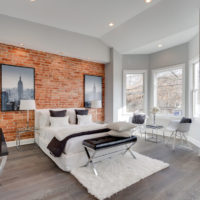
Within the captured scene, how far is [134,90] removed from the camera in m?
5.99

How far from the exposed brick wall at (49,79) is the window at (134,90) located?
1292mm

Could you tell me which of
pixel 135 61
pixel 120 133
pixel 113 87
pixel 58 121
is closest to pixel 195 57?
pixel 135 61

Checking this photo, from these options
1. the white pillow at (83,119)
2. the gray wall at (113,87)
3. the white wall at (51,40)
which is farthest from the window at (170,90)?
the white pillow at (83,119)

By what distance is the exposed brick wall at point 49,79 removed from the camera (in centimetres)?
394

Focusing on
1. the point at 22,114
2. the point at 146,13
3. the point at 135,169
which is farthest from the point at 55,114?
the point at 146,13

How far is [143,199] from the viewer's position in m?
1.89

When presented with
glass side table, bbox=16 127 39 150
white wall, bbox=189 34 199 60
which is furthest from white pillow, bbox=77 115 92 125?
white wall, bbox=189 34 199 60

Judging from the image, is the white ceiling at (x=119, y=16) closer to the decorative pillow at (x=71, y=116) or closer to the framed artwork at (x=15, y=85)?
the framed artwork at (x=15, y=85)

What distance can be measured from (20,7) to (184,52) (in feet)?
16.1

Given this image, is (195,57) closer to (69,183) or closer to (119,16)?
(119,16)

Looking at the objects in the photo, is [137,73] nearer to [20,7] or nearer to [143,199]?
[20,7]

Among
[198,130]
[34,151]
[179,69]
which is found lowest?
[34,151]

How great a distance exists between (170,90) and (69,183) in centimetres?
465

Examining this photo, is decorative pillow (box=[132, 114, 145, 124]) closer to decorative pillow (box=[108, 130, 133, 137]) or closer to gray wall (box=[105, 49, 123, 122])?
gray wall (box=[105, 49, 123, 122])
